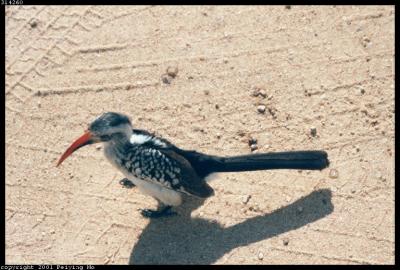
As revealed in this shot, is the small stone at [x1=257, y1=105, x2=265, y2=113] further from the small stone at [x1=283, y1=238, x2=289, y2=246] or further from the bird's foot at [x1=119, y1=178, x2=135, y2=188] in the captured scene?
the bird's foot at [x1=119, y1=178, x2=135, y2=188]

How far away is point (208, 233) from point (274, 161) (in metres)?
0.94

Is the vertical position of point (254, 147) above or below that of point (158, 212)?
above

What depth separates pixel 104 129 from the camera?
497 cm

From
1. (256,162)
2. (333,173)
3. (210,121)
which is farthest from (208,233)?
(333,173)

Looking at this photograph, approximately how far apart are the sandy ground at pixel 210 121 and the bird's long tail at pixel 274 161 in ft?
1.22

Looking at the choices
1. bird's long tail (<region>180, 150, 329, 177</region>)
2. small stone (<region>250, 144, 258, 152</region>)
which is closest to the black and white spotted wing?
bird's long tail (<region>180, 150, 329, 177</region>)

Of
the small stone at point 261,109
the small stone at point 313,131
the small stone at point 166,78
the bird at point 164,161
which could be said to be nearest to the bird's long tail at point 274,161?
the bird at point 164,161

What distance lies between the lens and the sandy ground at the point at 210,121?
18.1 ft

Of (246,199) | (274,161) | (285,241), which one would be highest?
(274,161)

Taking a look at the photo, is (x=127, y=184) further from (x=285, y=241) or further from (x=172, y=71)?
(x=285, y=241)

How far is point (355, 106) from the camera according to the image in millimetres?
6105
